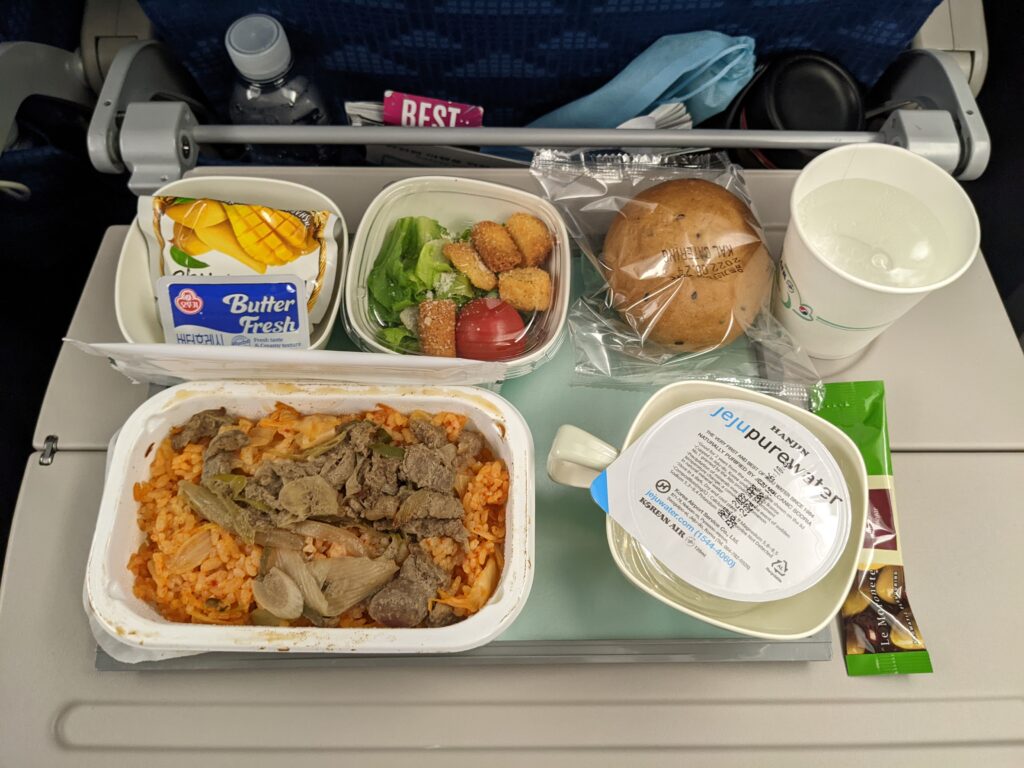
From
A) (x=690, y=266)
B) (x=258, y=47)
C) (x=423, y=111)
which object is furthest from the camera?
(x=423, y=111)

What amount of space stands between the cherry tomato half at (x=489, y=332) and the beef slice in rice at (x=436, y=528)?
8.7 inches

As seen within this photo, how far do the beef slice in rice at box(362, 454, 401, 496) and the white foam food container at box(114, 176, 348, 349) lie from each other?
0.57 feet

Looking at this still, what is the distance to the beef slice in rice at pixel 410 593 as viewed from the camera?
2.43 feet

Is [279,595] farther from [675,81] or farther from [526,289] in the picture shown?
[675,81]

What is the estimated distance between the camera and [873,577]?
0.84 metres

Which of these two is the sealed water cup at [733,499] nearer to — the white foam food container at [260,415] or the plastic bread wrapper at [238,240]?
the white foam food container at [260,415]

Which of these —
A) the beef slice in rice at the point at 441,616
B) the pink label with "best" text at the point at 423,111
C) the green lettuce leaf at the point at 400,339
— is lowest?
the beef slice in rice at the point at 441,616

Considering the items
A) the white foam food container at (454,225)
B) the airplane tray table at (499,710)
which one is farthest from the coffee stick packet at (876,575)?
the white foam food container at (454,225)

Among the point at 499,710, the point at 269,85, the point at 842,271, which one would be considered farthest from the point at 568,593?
the point at 269,85

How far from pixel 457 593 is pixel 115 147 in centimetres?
76

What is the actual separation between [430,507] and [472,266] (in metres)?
0.32

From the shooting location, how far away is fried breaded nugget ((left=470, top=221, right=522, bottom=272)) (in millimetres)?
929

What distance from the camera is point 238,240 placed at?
91 centimetres

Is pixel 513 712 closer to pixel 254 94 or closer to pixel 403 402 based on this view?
pixel 403 402
